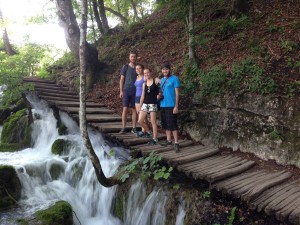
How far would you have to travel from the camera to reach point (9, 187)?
6.68 meters

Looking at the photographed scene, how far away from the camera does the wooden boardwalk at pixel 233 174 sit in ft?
14.1

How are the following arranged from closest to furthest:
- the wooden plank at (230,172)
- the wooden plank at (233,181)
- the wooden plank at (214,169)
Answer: the wooden plank at (233,181) < the wooden plank at (230,172) < the wooden plank at (214,169)

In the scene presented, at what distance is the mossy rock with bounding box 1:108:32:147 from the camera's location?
1011cm

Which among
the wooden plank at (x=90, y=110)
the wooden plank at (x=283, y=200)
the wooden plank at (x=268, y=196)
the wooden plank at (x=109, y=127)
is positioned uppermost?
the wooden plank at (x=90, y=110)

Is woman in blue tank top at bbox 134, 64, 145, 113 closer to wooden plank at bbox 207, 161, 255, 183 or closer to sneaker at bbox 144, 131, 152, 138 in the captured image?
sneaker at bbox 144, 131, 152, 138

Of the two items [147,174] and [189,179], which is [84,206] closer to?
[147,174]

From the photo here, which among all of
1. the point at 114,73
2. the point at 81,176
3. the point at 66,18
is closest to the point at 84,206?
the point at 81,176

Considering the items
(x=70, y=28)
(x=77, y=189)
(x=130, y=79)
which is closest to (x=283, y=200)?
(x=130, y=79)

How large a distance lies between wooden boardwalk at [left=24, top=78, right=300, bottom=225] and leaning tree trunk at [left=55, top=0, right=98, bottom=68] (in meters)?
4.50

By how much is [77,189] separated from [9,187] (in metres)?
1.61

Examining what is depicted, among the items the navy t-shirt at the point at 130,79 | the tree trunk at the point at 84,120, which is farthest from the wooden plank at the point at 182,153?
the navy t-shirt at the point at 130,79

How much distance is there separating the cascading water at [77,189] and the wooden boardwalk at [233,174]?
2.43 ft

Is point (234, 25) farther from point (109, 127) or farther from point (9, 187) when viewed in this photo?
point (9, 187)

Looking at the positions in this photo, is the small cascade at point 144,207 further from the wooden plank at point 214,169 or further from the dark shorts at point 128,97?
the dark shorts at point 128,97
